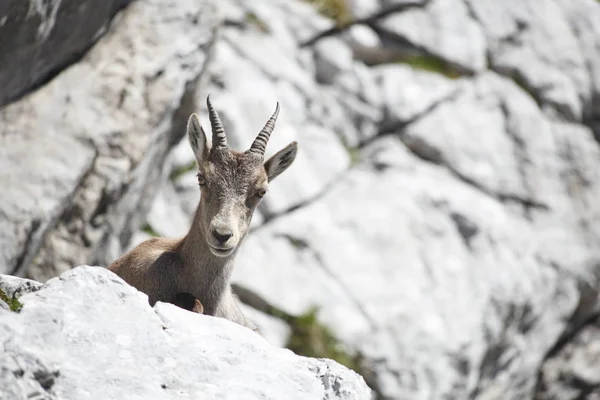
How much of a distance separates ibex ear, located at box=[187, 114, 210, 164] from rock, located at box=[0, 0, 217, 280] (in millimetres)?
3124

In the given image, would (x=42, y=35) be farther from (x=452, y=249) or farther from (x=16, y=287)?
(x=452, y=249)

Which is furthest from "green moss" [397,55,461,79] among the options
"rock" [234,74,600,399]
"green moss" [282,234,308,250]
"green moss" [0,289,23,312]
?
"green moss" [0,289,23,312]

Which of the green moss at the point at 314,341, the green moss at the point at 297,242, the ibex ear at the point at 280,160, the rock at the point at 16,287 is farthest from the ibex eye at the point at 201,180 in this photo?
the green moss at the point at 297,242

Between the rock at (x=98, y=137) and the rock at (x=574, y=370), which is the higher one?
the rock at (x=98, y=137)

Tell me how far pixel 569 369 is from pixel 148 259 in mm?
14113

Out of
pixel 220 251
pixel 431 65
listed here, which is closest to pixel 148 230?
pixel 220 251

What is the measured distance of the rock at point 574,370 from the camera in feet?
66.3

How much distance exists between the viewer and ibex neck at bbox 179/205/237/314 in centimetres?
931

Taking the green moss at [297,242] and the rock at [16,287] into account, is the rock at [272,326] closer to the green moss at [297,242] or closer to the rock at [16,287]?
the green moss at [297,242]

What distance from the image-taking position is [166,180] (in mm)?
17203

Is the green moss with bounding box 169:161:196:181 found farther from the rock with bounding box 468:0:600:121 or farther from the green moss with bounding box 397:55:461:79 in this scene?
the rock with bounding box 468:0:600:121

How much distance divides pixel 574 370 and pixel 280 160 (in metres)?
13.2

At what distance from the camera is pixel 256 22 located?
798 inches

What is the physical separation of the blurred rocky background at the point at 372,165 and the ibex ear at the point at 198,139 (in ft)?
10.5
